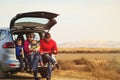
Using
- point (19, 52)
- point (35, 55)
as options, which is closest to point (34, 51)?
point (35, 55)

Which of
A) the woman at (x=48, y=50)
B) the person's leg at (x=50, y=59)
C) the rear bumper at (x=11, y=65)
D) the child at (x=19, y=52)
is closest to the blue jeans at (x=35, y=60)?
the woman at (x=48, y=50)

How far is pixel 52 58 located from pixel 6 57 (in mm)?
1672

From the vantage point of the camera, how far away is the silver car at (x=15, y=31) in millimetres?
15023

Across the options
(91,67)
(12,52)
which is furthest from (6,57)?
(91,67)

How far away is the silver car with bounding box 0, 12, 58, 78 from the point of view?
15.0 m

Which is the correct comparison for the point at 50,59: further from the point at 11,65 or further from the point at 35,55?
the point at 11,65

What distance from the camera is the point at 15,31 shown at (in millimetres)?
15469

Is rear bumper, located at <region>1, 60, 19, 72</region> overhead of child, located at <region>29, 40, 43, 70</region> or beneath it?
beneath

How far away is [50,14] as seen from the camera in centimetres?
1501

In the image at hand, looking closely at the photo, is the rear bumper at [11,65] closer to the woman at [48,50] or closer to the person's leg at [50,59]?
the woman at [48,50]

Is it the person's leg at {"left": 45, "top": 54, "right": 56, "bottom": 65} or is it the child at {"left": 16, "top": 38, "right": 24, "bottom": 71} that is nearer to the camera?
the person's leg at {"left": 45, "top": 54, "right": 56, "bottom": 65}

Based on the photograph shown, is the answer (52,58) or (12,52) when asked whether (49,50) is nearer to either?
(52,58)

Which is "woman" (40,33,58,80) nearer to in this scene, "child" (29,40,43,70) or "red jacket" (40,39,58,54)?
"red jacket" (40,39,58,54)

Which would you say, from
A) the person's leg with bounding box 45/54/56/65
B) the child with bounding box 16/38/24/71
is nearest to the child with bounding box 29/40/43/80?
the person's leg with bounding box 45/54/56/65
